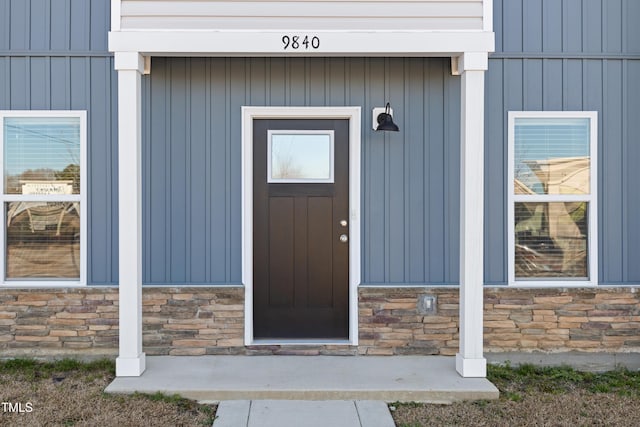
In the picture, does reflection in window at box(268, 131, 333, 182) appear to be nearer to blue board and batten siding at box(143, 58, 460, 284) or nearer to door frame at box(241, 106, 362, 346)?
door frame at box(241, 106, 362, 346)

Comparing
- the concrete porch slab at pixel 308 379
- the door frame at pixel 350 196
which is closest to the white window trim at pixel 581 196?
the concrete porch slab at pixel 308 379

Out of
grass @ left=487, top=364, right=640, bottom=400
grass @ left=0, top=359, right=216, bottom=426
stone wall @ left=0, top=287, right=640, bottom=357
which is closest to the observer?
grass @ left=0, top=359, right=216, bottom=426

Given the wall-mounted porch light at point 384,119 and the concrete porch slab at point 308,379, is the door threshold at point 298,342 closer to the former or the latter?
the concrete porch slab at point 308,379

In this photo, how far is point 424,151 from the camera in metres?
5.00

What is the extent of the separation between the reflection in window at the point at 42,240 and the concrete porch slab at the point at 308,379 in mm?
1169

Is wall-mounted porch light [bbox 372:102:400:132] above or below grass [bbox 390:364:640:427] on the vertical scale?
above

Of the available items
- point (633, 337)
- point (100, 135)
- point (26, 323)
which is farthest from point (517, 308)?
point (26, 323)

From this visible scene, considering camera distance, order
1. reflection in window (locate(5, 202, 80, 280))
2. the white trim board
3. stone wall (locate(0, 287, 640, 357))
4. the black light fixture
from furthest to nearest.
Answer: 1. reflection in window (locate(5, 202, 80, 280))
2. stone wall (locate(0, 287, 640, 357))
3. the black light fixture
4. the white trim board

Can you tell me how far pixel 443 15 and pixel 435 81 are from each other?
0.82 meters

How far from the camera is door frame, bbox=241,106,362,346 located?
4.95 m

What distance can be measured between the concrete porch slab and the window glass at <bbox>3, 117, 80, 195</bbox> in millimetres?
1738

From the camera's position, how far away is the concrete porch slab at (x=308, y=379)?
13.5ft

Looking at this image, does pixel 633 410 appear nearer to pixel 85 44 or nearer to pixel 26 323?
pixel 26 323

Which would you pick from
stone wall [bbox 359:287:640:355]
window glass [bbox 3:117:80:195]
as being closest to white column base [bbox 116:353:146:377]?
window glass [bbox 3:117:80:195]
